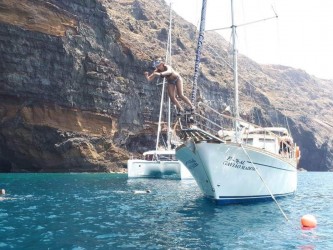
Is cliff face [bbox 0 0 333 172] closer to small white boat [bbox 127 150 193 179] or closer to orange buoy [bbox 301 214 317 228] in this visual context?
small white boat [bbox 127 150 193 179]

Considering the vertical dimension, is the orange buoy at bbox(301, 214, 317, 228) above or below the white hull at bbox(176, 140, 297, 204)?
below

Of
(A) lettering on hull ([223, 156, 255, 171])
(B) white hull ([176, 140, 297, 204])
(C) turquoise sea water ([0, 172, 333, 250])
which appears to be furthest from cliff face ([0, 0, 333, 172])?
(C) turquoise sea water ([0, 172, 333, 250])

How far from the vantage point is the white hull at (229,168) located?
66.4 ft

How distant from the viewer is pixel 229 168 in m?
20.5

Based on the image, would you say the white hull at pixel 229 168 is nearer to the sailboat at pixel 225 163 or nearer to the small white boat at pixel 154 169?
the sailboat at pixel 225 163

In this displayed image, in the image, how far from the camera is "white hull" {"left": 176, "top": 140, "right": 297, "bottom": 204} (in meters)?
20.2

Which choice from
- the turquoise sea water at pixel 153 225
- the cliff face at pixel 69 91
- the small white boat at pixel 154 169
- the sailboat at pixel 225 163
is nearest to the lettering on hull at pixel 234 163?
the sailboat at pixel 225 163

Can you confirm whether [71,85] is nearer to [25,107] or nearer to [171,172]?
[25,107]

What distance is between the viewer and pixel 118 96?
65062 mm

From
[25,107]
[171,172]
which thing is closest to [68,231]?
[171,172]

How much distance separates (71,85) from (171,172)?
79.9ft

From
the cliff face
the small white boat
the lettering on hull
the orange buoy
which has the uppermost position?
the cliff face

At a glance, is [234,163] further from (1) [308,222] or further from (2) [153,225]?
(2) [153,225]

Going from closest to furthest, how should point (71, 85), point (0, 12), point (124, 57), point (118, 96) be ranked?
1. point (0, 12)
2. point (71, 85)
3. point (118, 96)
4. point (124, 57)
